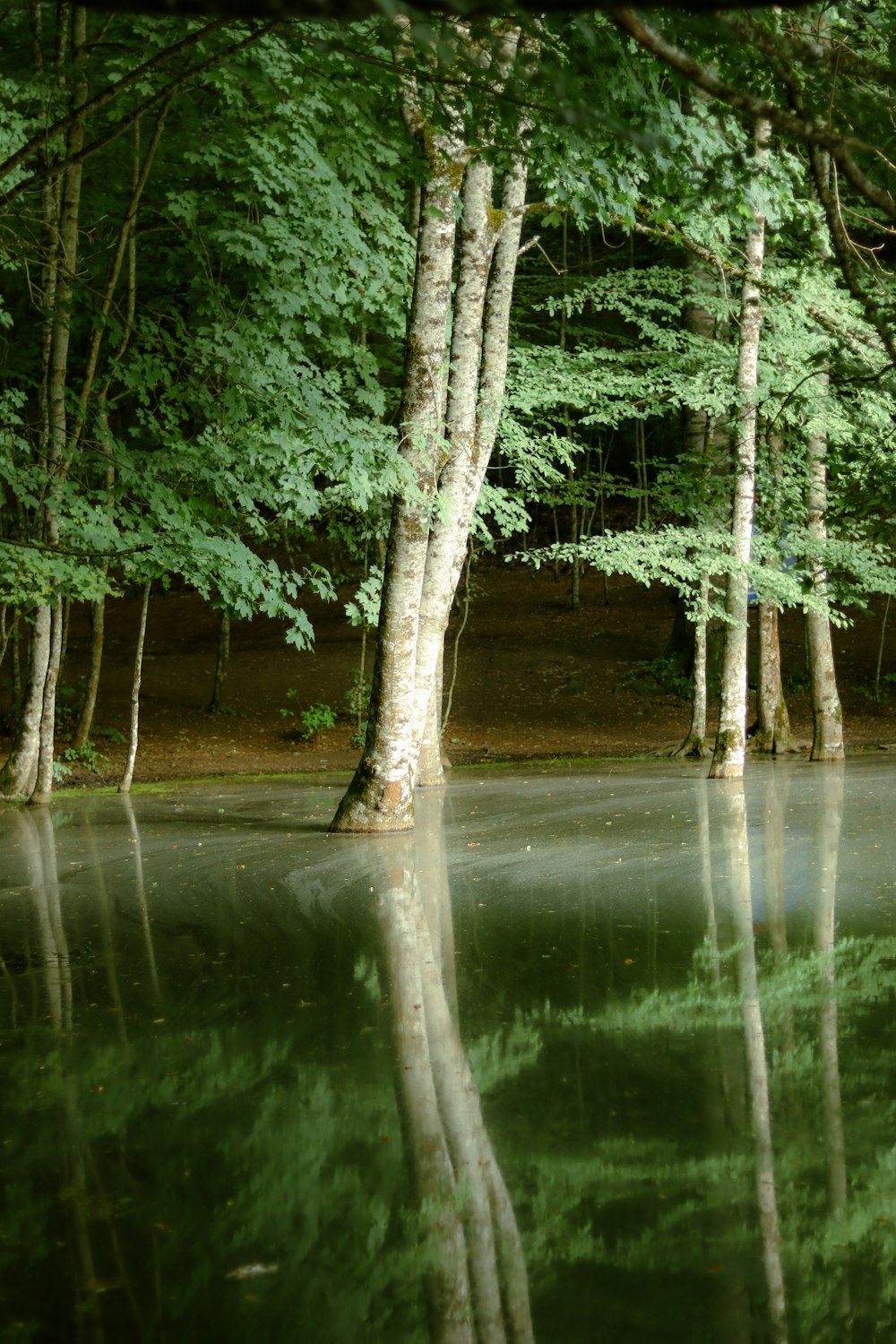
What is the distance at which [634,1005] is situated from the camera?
19.2 feet

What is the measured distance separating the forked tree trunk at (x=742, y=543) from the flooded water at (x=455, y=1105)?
6.67 metres

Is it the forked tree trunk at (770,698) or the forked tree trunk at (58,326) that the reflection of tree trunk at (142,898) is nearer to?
the forked tree trunk at (58,326)

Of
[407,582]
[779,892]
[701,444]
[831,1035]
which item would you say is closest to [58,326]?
[407,582]

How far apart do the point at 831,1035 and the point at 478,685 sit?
22.8 metres

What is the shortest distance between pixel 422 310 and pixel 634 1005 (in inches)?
318

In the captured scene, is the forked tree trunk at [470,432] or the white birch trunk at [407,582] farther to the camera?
the forked tree trunk at [470,432]

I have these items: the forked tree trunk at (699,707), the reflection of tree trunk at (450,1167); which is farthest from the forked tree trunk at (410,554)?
the forked tree trunk at (699,707)

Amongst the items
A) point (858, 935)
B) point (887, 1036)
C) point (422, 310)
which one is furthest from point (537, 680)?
point (887, 1036)

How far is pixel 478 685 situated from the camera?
28.0 m

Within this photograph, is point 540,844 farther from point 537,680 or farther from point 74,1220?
point 537,680

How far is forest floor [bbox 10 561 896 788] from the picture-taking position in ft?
73.3

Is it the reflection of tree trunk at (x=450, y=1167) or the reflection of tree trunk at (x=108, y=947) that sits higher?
the reflection of tree trunk at (x=450, y=1167)

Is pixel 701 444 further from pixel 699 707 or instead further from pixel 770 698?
pixel 699 707

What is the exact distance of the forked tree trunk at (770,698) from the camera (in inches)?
801
